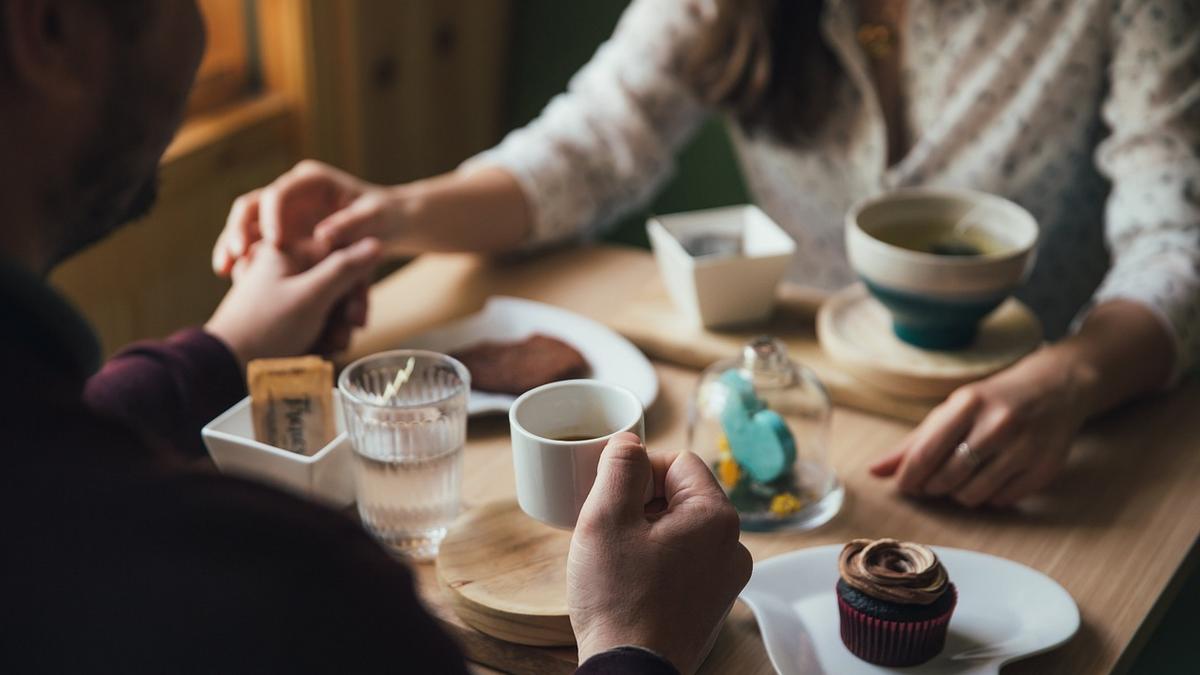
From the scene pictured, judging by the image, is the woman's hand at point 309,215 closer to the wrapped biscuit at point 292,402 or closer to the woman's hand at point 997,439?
the wrapped biscuit at point 292,402

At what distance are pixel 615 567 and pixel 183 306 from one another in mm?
1598

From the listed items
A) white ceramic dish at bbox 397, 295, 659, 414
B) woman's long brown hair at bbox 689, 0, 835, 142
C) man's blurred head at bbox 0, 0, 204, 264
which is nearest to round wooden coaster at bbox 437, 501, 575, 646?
white ceramic dish at bbox 397, 295, 659, 414

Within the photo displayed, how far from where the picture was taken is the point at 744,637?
937 mm

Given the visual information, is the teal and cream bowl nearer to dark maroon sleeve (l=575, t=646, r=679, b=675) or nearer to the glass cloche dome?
the glass cloche dome

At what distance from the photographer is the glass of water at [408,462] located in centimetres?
101

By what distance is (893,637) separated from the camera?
888 mm

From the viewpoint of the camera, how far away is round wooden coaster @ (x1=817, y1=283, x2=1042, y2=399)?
1.23 meters

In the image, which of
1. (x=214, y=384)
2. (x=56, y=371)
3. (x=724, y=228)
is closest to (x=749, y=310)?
(x=724, y=228)

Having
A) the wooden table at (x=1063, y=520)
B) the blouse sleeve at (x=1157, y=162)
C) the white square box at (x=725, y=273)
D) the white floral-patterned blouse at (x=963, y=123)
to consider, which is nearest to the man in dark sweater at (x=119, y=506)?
the wooden table at (x=1063, y=520)

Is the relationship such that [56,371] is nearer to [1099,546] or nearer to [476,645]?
[476,645]

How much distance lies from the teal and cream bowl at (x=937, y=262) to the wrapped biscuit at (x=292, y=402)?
54 cm

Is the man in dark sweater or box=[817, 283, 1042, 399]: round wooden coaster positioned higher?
the man in dark sweater

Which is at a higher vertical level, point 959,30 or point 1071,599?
point 959,30

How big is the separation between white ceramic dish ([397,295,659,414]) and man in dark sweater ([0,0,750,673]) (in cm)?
49
